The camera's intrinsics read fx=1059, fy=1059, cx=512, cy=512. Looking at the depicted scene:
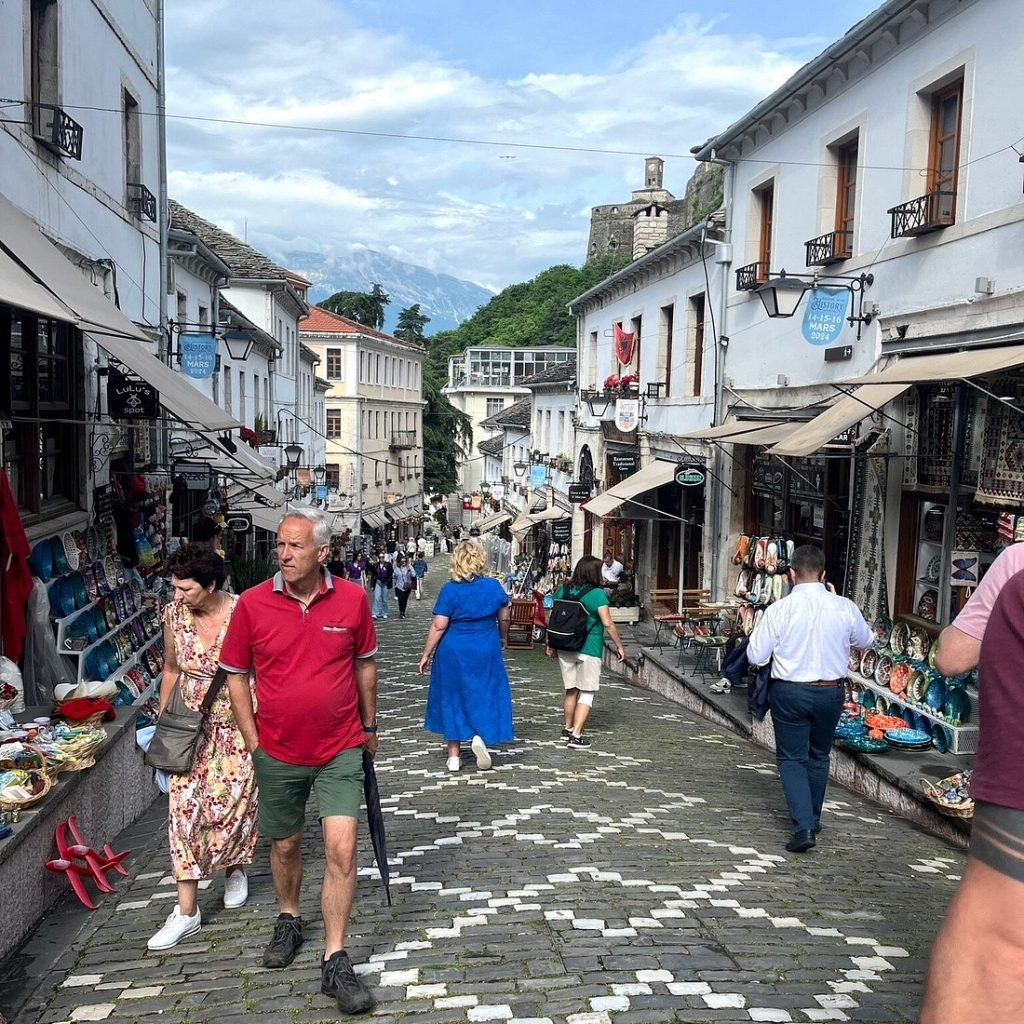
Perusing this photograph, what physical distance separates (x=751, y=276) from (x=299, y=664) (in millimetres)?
12279

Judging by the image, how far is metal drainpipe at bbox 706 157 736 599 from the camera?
16.2 metres

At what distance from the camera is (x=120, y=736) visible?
643 centimetres

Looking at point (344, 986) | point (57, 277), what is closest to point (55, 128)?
point (57, 277)

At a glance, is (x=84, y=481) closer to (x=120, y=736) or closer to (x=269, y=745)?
(x=120, y=736)

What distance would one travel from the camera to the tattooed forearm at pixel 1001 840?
1.99m

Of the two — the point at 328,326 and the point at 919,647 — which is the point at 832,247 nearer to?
the point at 919,647

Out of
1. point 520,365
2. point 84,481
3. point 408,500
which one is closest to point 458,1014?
point 84,481

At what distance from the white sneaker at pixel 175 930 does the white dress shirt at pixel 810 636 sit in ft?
11.0

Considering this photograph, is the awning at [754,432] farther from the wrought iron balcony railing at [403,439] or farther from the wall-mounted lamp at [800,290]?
the wrought iron balcony railing at [403,439]

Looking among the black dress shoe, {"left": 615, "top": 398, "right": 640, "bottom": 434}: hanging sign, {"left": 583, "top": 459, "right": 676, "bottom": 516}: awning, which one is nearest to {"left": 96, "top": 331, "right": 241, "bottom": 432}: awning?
the black dress shoe

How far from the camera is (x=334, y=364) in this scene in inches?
2174

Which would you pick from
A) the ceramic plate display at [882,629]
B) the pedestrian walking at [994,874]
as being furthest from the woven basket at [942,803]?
the pedestrian walking at [994,874]

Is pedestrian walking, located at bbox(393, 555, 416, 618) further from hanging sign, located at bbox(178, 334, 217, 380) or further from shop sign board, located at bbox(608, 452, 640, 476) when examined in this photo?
hanging sign, located at bbox(178, 334, 217, 380)

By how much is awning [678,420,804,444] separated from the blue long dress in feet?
17.6
